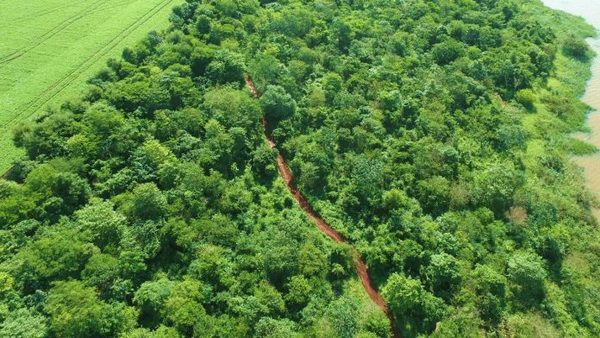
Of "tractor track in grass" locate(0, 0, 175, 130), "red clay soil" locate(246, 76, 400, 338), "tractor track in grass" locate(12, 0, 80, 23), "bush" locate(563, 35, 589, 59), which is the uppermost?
"bush" locate(563, 35, 589, 59)

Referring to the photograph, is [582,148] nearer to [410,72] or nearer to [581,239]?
[581,239]

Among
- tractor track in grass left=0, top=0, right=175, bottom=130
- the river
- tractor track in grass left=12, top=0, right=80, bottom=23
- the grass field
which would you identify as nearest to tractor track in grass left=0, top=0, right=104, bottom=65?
the grass field

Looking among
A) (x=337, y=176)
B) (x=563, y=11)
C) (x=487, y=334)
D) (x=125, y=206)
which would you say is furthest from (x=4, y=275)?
(x=563, y=11)

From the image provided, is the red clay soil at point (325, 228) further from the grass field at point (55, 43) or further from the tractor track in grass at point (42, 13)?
the tractor track in grass at point (42, 13)

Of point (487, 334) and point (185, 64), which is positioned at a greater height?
point (185, 64)

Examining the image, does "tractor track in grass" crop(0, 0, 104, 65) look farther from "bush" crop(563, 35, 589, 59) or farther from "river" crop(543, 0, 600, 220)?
"bush" crop(563, 35, 589, 59)

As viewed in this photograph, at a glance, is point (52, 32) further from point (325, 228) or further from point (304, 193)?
point (325, 228)
